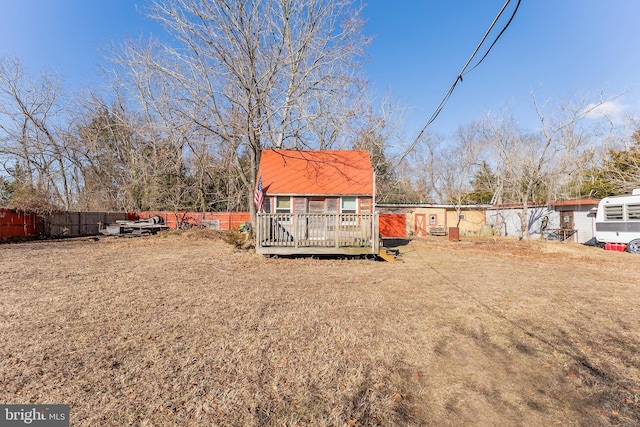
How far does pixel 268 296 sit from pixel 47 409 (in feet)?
12.2

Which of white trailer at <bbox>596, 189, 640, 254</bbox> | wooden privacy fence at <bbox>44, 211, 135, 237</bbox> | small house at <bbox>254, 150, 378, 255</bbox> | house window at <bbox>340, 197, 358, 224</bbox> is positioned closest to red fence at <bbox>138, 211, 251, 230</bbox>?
wooden privacy fence at <bbox>44, 211, 135, 237</bbox>

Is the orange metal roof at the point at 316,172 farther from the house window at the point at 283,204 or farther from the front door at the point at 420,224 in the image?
the front door at the point at 420,224

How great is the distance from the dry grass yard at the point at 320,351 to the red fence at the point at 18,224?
43.9 feet

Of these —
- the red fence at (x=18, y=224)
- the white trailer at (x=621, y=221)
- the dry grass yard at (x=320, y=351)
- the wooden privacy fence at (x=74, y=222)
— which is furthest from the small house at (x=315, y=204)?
the wooden privacy fence at (x=74, y=222)

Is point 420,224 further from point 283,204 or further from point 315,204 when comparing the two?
point 283,204

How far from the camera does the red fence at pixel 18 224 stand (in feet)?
53.8

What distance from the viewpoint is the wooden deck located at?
10.6 meters

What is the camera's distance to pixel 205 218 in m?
25.8

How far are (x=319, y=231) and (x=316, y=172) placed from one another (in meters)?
5.54

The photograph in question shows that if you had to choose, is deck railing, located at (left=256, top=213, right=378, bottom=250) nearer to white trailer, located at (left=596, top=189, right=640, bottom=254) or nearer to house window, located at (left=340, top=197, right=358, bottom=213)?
house window, located at (left=340, top=197, right=358, bottom=213)

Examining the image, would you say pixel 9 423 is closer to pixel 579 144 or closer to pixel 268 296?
pixel 268 296

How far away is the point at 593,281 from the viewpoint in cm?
764

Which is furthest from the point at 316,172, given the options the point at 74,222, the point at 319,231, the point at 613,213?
the point at 74,222

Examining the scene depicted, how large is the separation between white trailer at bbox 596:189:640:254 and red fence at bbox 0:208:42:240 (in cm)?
3010
